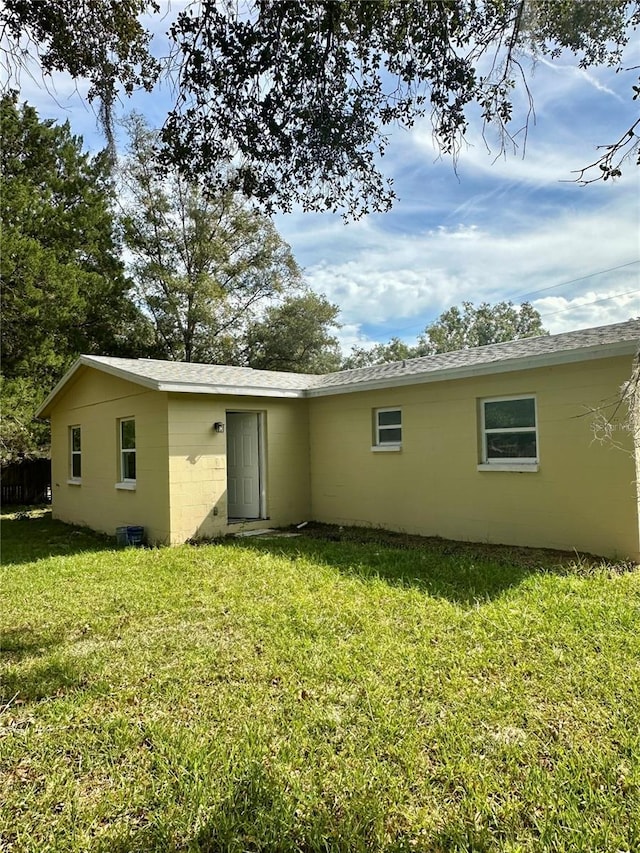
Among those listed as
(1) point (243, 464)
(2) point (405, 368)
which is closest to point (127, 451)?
(1) point (243, 464)

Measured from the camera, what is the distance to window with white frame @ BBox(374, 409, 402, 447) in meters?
9.91

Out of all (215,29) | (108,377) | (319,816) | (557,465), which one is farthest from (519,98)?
(108,377)

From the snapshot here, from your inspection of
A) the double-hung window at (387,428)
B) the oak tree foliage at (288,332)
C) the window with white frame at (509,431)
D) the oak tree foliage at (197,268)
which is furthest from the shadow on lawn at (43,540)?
the oak tree foliage at (288,332)

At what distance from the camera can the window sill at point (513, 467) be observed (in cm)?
775

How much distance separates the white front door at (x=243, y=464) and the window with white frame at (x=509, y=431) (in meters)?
4.68

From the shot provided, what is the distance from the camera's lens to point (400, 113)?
391 cm

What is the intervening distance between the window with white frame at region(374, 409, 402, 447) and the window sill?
1836mm

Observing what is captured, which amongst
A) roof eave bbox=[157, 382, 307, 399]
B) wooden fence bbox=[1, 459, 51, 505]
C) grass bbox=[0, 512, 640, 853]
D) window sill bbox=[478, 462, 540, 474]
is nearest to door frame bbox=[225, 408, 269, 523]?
roof eave bbox=[157, 382, 307, 399]

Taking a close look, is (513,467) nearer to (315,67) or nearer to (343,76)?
(343,76)

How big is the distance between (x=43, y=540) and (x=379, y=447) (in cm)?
691

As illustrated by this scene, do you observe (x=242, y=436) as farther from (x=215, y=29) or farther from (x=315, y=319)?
(x=315, y=319)

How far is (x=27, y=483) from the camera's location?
1803cm

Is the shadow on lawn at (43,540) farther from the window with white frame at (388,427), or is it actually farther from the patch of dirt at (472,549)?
the window with white frame at (388,427)

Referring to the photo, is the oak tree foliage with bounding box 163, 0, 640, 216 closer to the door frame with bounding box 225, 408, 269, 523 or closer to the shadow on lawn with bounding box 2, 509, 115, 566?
the door frame with bounding box 225, 408, 269, 523
